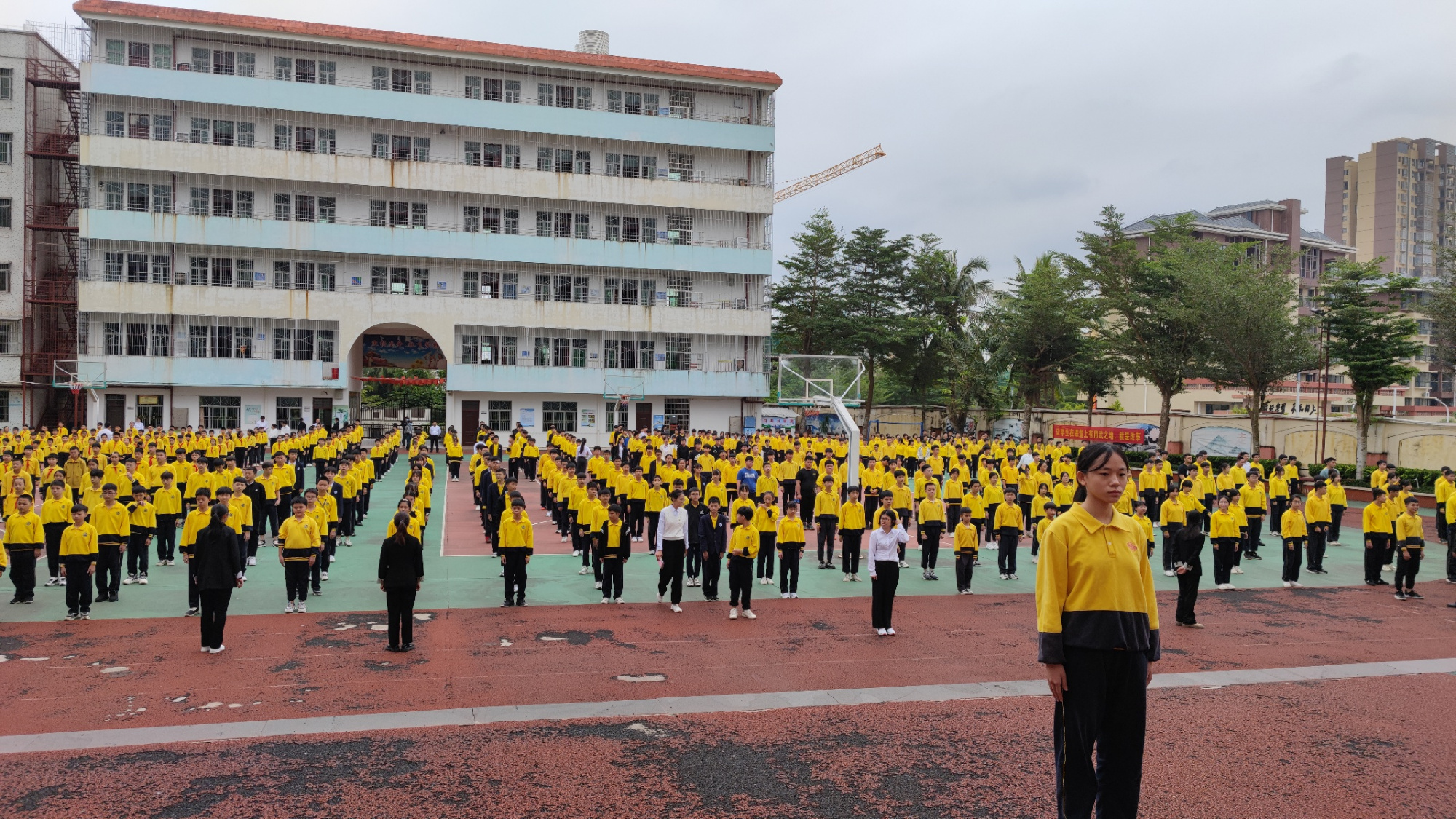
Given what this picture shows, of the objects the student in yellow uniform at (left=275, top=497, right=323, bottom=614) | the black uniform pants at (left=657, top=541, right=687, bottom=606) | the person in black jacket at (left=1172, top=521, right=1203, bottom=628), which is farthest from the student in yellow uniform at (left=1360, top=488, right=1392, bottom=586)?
the student in yellow uniform at (left=275, top=497, right=323, bottom=614)

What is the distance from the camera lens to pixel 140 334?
125 ft

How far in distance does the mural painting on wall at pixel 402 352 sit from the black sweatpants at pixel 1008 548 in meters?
32.0

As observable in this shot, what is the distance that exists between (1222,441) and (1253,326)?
7805mm

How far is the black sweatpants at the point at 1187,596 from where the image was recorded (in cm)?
1062

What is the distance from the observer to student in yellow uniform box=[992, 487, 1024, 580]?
1394cm

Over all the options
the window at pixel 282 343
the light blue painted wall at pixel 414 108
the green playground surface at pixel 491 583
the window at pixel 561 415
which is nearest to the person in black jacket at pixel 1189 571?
the green playground surface at pixel 491 583

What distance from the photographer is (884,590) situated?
10242 mm

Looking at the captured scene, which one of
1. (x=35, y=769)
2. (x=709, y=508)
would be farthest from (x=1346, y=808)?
(x=35, y=769)

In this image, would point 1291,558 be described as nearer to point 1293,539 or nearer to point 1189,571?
point 1293,539

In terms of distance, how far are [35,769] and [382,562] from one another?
341 centimetres

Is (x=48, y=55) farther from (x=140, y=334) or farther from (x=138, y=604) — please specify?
(x=138, y=604)

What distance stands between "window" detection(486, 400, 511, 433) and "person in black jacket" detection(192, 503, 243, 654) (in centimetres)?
3315

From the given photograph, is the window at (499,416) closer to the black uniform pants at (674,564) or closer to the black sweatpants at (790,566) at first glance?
the black sweatpants at (790,566)

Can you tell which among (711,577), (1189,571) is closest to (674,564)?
(711,577)
